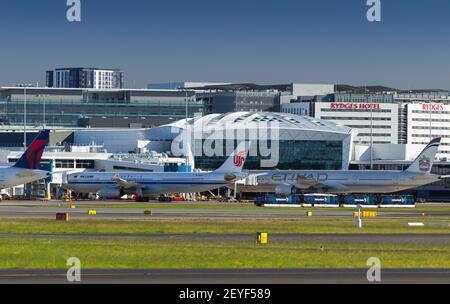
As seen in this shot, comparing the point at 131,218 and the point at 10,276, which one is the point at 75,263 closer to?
the point at 10,276

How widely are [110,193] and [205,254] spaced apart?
107 m

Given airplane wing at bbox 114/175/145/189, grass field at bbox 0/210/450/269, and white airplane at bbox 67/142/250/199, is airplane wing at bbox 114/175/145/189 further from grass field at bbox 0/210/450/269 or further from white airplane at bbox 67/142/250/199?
grass field at bbox 0/210/450/269

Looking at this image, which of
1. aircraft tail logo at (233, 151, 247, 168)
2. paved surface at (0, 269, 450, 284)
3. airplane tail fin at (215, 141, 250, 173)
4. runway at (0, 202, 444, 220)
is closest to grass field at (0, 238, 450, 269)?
paved surface at (0, 269, 450, 284)

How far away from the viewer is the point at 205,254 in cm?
5353

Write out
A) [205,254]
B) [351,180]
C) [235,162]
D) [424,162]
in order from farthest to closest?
[351,180]
[424,162]
[235,162]
[205,254]

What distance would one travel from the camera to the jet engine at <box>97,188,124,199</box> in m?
159

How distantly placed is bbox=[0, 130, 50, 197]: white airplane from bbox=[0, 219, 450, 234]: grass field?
37.6m

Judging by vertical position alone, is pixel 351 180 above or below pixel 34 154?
below

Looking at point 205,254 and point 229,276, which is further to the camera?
point 205,254

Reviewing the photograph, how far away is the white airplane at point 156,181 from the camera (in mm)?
153500

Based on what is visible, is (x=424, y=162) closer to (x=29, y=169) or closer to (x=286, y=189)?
(x=286, y=189)

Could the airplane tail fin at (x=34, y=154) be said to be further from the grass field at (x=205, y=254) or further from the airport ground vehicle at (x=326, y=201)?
the grass field at (x=205, y=254)

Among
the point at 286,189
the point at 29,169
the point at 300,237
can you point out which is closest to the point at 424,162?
the point at 286,189

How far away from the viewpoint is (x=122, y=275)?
43.5 meters
